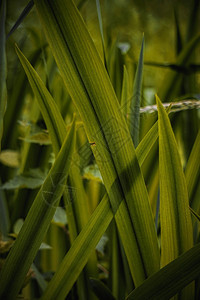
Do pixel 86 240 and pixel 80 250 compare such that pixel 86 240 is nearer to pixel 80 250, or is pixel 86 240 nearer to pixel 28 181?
pixel 80 250

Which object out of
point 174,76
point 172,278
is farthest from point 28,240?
point 174,76

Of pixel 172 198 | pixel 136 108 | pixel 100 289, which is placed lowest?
pixel 100 289

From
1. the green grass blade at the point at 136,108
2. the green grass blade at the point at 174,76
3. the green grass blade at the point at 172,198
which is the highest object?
the green grass blade at the point at 174,76

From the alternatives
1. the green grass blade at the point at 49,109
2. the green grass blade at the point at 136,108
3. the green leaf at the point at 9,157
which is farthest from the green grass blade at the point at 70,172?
the green leaf at the point at 9,157

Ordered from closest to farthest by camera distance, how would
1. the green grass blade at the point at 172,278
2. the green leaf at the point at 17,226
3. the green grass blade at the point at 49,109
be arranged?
the green grass blade at the point at 172,278
the green grass blade at the point at 49,109
the green leaf at the point at 17,226

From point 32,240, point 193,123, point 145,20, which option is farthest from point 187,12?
point 32,240

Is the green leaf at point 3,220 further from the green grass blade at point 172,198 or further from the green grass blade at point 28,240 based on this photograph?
the green grass blade at point 172,198
